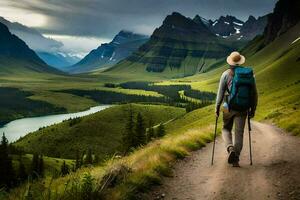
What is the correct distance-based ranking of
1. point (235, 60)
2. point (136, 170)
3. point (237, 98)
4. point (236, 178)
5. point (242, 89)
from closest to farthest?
1. point (236, 178)
2. point (136, 170)
3. point (242, 89)
4. point (237, 98)
5. point (235, 60)

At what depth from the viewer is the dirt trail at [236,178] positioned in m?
13.4

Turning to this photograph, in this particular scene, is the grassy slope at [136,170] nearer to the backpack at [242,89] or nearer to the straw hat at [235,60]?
the backpack at [242,89]

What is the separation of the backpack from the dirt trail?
2656mm

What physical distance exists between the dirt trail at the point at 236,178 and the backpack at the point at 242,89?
2.66 metres

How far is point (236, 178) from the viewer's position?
50.4 feet

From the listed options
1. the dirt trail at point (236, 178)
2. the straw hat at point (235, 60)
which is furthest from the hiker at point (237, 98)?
the dirt trail at point (236, 178)

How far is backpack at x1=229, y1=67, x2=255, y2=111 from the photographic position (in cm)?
1688

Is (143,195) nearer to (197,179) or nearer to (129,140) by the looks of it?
(197,179)

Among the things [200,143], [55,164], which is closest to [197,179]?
[200,143]

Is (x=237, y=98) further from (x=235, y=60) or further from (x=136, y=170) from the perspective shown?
(x=136, y=170)

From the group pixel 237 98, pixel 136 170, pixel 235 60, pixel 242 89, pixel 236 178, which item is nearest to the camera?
pixel 236 178

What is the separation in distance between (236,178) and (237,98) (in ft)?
11.5

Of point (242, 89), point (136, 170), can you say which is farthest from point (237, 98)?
point (136, 170)

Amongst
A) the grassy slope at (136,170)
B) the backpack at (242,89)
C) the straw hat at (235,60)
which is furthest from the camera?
the straw hat at (235,60)
